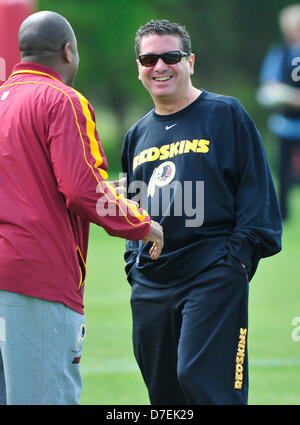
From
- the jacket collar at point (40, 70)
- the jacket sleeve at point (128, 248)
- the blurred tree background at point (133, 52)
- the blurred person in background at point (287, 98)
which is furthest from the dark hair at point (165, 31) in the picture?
the blurred tree background at point (133, 52)

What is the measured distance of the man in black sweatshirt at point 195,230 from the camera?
4680mm

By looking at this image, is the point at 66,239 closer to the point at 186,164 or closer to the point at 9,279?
the point at 9,279

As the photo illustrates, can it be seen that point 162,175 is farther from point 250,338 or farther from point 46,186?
point 250,338

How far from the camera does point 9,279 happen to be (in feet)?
13.5

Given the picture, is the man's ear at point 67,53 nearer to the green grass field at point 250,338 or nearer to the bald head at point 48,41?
the bald head at point 48,41

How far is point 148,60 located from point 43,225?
138 cm

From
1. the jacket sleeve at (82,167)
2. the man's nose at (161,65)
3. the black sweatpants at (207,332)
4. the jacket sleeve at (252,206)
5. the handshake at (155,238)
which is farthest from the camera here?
the man's nose at (161,65)

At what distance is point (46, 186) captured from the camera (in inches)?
164

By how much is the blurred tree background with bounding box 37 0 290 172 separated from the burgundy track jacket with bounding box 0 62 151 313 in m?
29.7

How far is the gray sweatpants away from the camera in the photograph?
4.12m

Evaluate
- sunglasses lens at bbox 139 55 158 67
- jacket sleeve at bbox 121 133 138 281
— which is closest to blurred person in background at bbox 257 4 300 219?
jacket sleeve at bbox 121 133 138 281

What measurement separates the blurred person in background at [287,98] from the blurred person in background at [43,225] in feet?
41.3

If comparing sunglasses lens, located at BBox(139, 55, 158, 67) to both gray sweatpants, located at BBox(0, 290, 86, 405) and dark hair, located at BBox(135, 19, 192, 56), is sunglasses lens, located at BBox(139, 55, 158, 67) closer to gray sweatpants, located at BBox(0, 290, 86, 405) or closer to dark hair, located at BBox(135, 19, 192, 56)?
dark hair, located at BBox(135, 19, 192, 56)

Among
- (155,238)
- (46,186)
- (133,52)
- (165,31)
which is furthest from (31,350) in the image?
(133,52)
